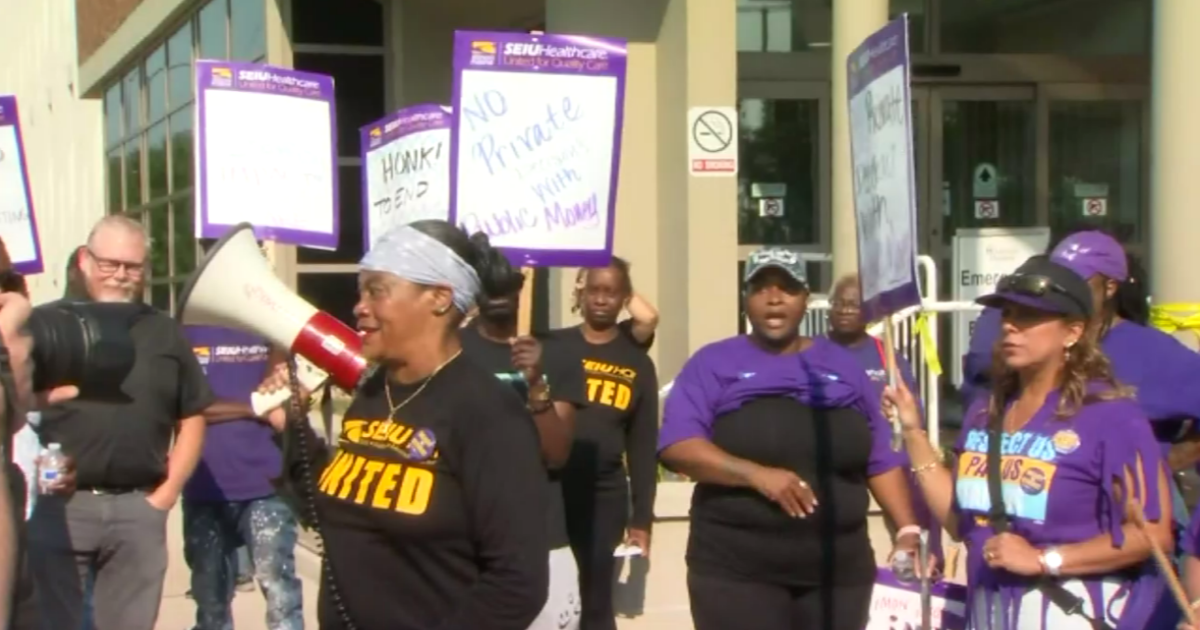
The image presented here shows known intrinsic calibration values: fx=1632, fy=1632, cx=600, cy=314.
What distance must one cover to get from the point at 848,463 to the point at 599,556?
1.67 meters

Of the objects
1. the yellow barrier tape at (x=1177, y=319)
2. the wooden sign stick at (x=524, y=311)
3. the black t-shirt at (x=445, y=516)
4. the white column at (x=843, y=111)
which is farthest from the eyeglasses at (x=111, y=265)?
the white column at (x=843, y=111)

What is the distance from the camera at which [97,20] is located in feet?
79.3

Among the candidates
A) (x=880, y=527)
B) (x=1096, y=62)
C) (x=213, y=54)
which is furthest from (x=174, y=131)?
(x=880, y=527)

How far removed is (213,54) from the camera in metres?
16.4

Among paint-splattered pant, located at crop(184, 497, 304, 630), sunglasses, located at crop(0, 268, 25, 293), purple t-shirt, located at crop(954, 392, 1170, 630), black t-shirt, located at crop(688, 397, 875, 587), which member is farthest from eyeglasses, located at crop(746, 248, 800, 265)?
paint-splattered pant, located at crop(184, 497, 304, 630)

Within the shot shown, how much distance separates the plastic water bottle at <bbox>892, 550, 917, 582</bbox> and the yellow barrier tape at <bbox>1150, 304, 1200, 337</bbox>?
2020mm

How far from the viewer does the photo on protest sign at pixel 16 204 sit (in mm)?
8000

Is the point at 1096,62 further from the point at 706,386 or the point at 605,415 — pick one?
the point at 706,386

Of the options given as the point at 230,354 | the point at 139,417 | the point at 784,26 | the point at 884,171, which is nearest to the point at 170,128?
the point at 784,26

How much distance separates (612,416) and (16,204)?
130 inches

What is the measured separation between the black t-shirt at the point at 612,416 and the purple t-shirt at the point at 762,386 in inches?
41.6

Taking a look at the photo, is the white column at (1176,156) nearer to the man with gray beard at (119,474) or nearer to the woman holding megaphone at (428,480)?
the man with gray beard at (119,474)

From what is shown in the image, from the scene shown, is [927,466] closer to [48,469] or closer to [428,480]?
[428,480]

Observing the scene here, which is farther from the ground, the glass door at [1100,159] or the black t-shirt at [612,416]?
the glass door at [1100,159]
